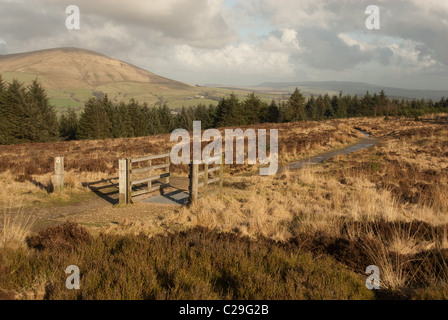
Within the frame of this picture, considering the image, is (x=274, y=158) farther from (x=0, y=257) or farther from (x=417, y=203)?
(x=0, y=257)

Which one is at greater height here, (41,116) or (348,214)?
(41,116)

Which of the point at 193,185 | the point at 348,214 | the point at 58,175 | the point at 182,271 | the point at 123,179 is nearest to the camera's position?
the point at 182,271

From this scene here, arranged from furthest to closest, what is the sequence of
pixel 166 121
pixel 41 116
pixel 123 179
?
pixel 166 121, pixel 41 116, pixel 123 179

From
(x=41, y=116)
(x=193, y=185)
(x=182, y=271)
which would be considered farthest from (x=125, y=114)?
(x=182, y=271)

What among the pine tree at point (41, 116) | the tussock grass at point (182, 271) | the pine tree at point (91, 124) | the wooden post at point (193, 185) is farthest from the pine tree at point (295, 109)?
the tussock grass at point (182, 271)

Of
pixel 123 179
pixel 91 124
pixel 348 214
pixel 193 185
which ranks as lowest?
pixel 348 214

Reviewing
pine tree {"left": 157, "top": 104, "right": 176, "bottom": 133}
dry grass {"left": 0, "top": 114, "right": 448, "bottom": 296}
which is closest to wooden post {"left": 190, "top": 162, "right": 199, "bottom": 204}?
dry grass {"left": 0, "top": 114, "right": 448, "bottom": 296}

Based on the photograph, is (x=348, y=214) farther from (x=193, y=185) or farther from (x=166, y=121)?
(x=166, y=121)

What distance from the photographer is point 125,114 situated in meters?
60.1

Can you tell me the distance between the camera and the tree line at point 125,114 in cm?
4009

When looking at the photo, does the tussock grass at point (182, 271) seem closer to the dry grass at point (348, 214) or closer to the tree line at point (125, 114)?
the dry grass at point (348, 214)

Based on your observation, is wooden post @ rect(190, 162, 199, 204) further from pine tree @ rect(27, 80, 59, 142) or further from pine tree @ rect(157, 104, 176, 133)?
pine tree @ rect(157, 104, 176, 133)
